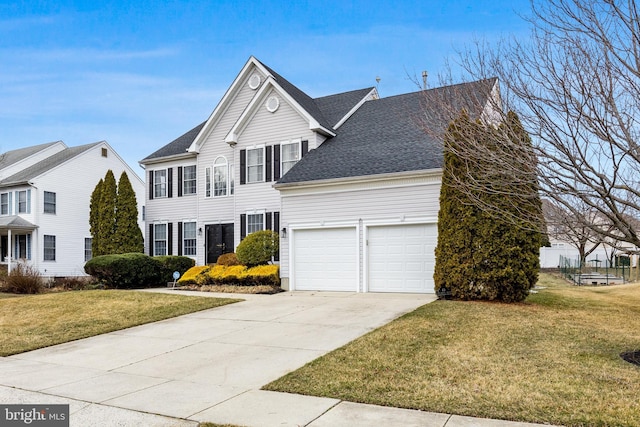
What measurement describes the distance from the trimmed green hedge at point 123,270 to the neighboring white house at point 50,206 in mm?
10892

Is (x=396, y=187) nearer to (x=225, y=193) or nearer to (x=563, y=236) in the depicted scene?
(x=563, y=236)

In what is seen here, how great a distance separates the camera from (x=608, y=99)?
6.41 m

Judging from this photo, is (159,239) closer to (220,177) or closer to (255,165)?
(220,177)

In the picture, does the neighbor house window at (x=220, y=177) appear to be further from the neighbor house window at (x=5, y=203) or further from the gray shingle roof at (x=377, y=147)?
the neighbor house window at (x=5, y=203)

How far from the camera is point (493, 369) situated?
20.5 feet

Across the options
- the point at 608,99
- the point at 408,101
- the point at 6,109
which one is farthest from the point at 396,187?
the point at 6,109

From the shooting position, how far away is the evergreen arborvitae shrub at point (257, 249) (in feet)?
56.6

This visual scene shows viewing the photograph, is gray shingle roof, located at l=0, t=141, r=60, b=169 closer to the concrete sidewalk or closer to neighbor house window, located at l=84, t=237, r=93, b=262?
neighbor house window, located at l=84, t=237, r=93, b=262

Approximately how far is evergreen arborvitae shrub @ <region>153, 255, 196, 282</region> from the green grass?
18.6 ft

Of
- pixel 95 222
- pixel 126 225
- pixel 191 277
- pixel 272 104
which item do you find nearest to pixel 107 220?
pixel 126 225

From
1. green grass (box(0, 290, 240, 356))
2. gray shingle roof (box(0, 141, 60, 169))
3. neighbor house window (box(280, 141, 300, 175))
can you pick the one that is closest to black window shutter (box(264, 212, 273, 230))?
neighbor house window (box(280, 141, 300, 175))

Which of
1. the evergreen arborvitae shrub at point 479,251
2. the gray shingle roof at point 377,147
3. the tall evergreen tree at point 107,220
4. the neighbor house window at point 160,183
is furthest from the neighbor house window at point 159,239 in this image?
the evergreen arborvitae shrub at point 479,251

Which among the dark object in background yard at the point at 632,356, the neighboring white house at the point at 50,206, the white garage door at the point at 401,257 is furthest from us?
the neighboring white house at the point at 50,206

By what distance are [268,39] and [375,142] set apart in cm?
621
